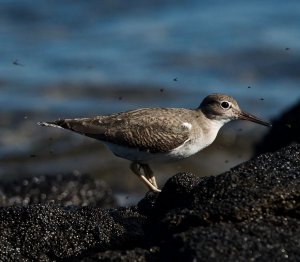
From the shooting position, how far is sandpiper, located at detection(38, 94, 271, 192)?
26.4 ft

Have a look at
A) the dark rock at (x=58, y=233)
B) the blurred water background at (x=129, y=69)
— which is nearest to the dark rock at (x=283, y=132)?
the blurred water background at (x=129, y=69)

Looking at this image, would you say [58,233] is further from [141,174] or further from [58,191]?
[58,191]

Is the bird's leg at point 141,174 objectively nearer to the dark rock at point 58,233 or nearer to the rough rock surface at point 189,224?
the rough rock surface at point 189,224

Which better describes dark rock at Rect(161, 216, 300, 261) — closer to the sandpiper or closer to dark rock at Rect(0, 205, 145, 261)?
dark rock at Rect(0, 205, 145, 261)

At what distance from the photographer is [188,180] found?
6551 millimetres

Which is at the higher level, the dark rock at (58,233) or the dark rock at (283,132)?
the dark rock at (58,233)

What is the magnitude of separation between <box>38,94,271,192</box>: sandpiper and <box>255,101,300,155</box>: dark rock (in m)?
2.37

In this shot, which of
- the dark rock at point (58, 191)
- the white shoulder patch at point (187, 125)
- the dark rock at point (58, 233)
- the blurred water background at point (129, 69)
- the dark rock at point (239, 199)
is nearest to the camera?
the dark rock at point (239, 199)

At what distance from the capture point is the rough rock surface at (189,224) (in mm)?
5156

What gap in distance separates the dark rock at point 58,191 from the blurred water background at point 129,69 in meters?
1.76

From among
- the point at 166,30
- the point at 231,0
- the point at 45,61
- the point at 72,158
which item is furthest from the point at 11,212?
the point at 231,0

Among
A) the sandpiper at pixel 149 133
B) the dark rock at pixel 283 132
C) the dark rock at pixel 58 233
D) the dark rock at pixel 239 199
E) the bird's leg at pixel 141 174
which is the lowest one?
the dark rock at pixel 283 132

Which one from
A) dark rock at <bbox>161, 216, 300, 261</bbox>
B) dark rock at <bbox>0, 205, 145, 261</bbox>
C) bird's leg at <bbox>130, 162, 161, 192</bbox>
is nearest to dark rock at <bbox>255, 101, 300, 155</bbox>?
bird's leg at <bbox>130, 162, 161, 192</bbox>

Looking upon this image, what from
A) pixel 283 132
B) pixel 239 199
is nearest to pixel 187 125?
pixel 239 199
